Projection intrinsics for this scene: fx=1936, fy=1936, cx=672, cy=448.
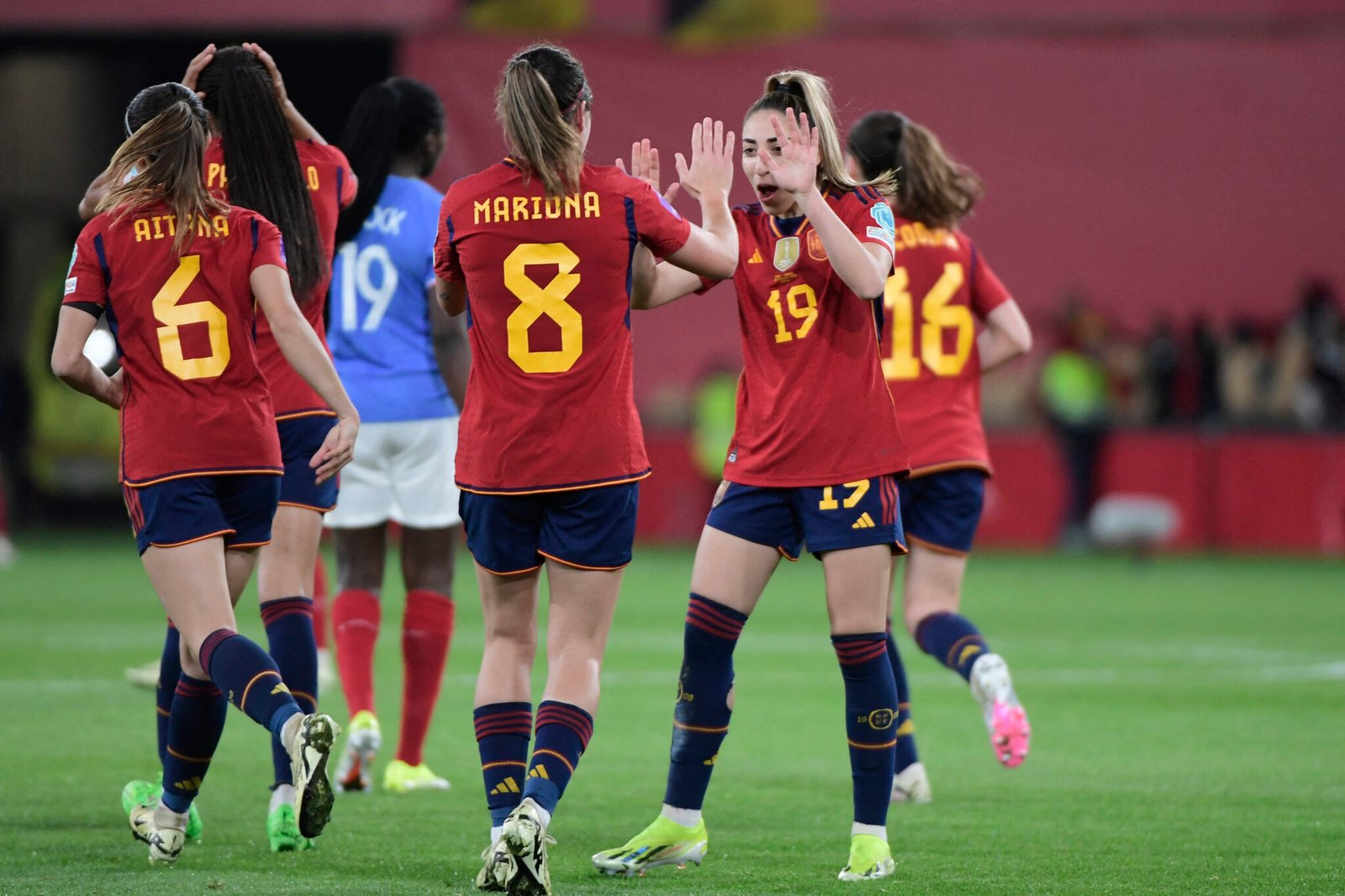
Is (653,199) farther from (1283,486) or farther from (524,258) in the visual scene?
(1283,486)

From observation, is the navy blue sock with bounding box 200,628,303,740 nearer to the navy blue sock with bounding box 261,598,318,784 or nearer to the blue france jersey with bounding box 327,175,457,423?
the navy blue sock with bounding box 261,598,318,784

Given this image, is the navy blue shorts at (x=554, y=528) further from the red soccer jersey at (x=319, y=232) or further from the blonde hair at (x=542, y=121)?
the red soccer jersey at (x=319, y=232)

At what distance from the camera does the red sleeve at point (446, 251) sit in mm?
4988

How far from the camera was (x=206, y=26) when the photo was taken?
19.2 meters

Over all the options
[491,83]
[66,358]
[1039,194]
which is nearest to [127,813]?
[66,358]

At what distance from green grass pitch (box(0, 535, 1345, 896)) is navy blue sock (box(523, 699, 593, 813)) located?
294 millimetres

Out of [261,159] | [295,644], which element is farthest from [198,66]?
[295,644]

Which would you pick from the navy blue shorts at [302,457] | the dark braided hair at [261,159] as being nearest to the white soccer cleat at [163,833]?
the navy blue shorts at [302,457]

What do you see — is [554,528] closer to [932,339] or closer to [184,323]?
[184,323]

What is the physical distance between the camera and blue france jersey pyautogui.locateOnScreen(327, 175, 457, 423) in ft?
22.1

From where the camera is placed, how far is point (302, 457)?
5891mm

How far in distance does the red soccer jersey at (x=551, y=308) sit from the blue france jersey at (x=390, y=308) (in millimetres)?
1801

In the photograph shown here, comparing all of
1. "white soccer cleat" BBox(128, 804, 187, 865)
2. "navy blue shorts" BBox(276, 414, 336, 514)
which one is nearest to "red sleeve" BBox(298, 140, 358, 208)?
"navy blue shorts" BBox(276, 414, 336, 514)

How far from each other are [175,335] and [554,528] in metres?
1.13
